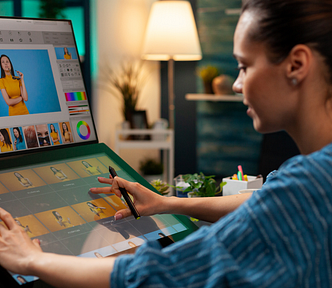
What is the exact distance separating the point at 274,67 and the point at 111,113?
9.28 feet

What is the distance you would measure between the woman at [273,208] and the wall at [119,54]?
2.62 meters

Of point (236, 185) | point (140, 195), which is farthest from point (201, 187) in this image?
point (140, 195)

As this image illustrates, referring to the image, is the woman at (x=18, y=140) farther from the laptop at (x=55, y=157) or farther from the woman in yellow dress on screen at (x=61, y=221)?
the woman in yellow dress on screen at (x=61, y=221)

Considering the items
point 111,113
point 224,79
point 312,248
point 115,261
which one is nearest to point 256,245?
point 312,248

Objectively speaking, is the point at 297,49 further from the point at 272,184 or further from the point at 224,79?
the point at 224,79

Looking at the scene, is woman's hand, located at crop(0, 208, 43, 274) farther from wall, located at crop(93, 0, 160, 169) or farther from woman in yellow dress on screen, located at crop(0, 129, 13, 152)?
wall, located at crop(93, 0, 160, 169)

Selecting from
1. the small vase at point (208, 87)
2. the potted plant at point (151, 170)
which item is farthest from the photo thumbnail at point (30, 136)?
the small vase at point (208, 87)

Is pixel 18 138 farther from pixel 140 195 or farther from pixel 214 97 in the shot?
pixel 214 97

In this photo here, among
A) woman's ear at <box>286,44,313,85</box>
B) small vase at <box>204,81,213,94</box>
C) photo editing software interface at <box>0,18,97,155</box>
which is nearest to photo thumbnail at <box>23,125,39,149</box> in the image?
photo editing software interface at <box>0,18,97,155</box>

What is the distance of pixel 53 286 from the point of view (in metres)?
0.55

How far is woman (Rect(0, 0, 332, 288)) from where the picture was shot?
433 millimetres

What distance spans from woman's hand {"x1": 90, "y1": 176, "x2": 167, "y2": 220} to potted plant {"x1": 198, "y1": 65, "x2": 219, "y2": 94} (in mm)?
2892

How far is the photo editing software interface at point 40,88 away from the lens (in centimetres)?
77

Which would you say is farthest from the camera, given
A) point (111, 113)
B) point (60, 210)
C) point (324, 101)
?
point (111, 113)
